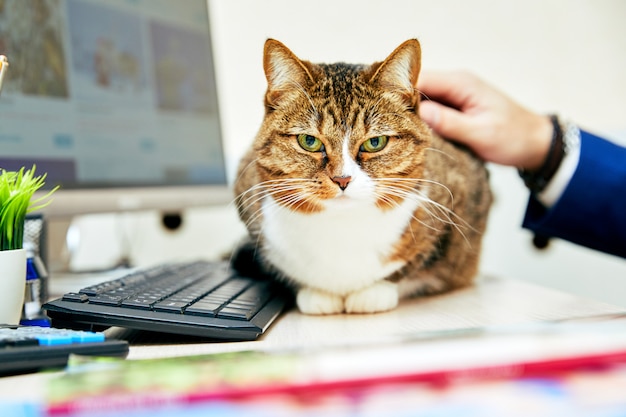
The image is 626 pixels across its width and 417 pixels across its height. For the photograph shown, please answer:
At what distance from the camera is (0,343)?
1.42 feet

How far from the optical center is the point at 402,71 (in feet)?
1.95

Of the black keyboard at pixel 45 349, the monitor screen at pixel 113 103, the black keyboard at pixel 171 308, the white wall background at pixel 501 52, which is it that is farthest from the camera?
the monitor screen at pixel 113 103

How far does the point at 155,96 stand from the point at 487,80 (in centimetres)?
65

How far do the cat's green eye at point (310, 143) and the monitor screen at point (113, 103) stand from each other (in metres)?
0.44

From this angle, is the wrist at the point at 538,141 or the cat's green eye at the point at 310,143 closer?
the cat's green eye at the point at 310,143

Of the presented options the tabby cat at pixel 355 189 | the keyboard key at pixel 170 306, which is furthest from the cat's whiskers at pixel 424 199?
the keyboard key at pixel 170 306

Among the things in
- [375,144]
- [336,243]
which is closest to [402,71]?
[375,144]

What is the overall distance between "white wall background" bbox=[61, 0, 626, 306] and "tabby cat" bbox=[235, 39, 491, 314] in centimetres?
4

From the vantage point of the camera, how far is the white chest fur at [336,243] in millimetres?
727

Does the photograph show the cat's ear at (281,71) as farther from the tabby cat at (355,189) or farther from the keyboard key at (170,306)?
the keyboard key at (170,306)

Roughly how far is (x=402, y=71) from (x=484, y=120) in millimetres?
325

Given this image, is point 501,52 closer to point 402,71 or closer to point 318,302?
point 402,71

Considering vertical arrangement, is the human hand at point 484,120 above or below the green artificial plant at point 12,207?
above

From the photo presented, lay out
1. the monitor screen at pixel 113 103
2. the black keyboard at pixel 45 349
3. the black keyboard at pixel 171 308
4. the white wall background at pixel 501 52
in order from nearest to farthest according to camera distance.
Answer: the black keyboard at pixel 45 349
the black keyboard at pixel 171 308
the white wall background at pixel 501 52
the monitor screen at pixel 113 103
